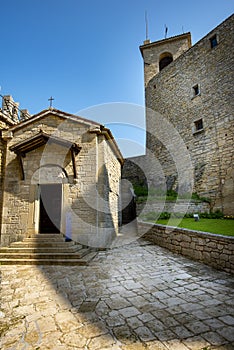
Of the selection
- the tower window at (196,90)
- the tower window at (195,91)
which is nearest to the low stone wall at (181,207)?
the tower window at (195,91)

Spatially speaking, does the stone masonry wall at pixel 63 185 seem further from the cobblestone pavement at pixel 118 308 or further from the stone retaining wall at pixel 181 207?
the stone retaining wall at pixel 181 207

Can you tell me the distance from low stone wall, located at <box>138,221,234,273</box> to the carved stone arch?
4.21 meters

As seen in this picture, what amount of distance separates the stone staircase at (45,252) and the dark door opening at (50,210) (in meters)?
3.22

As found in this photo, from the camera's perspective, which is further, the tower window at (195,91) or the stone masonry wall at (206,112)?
the tower window at (195,91)

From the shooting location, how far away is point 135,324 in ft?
8.36

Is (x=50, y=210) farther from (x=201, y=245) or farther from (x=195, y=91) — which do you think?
(x=195, y=91)

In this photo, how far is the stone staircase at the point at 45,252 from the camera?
18.1ft

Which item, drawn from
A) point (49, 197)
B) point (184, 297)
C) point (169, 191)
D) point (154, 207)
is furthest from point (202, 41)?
point (184, 297)

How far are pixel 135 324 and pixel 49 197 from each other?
29.2 ft

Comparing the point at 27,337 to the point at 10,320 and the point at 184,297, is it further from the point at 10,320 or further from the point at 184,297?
the point at 184,297

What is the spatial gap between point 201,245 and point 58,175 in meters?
5.22

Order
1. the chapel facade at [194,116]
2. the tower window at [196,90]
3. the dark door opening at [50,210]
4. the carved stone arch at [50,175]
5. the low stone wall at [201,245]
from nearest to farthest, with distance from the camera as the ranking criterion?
the low stone wall at [201,245]
the carved stone arch at [50,175]
the dark door opening at [50,210]
the chapel facade at [194,116]
the tower window at [196,90]

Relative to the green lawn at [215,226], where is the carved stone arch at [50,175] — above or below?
above

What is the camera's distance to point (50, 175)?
7.23 metres
